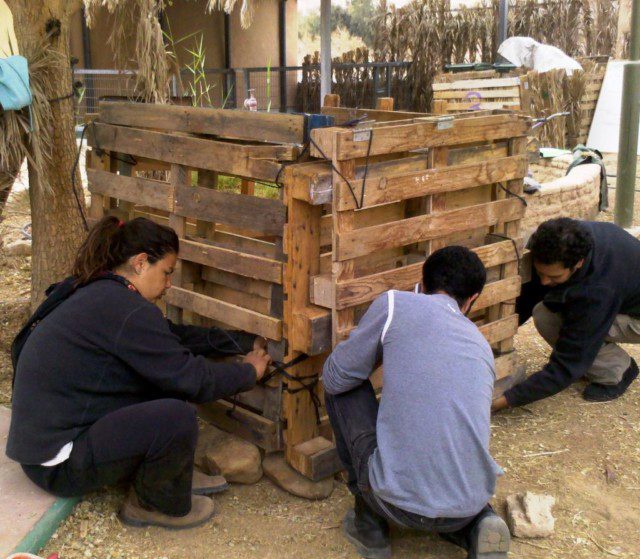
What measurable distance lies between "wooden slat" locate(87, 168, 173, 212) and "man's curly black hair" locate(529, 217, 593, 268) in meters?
1.83

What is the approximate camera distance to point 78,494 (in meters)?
3.01

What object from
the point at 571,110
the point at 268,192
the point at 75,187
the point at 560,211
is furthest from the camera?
the point at 571,110

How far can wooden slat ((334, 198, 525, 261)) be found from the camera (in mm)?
3141

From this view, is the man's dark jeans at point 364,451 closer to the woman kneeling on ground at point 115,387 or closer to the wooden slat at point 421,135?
the woman kneeling on ground at point 115,387

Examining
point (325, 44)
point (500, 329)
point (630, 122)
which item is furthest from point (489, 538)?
point (325, 44)

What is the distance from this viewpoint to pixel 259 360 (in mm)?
3346

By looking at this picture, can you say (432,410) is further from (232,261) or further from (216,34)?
(216,34)

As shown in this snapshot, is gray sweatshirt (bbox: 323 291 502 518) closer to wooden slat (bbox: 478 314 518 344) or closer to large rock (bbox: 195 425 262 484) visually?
large rock (bbox: 195 425 262 484)

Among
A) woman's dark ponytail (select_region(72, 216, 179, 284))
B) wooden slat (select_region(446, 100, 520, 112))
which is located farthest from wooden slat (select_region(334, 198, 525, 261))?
wooden slat (select_region(446, 100, 520, 112))

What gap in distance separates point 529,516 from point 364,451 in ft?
2.71

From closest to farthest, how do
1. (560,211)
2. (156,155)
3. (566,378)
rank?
1. (156,155)
2. (566,378)
3. (560,211)

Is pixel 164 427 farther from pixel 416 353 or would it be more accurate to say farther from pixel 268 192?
pixel 268 192

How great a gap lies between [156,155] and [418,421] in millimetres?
1917

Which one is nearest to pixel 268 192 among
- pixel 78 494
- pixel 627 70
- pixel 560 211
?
pixel 560 211
